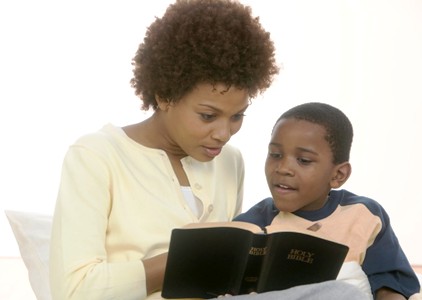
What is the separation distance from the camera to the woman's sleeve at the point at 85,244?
1557 millimetres

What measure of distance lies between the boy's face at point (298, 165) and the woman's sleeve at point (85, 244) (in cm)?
43

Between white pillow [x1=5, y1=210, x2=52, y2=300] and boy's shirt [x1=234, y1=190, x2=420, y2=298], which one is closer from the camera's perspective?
boy's shirt [x1=234, y1=190, x2=420, y2=298]

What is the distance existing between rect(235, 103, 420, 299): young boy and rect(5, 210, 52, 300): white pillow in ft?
2.02

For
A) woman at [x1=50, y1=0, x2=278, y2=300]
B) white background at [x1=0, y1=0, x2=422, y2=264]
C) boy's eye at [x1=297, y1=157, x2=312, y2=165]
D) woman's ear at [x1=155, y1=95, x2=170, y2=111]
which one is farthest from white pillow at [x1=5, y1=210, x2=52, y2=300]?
white background at [x1=0, y1=0, x2=422, y2=264]

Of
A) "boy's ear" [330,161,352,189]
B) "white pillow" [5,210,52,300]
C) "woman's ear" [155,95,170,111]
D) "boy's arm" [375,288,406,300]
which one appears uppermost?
"woman's ear" [155,95,170,111]

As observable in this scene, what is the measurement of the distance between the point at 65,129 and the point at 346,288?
3.01 meters

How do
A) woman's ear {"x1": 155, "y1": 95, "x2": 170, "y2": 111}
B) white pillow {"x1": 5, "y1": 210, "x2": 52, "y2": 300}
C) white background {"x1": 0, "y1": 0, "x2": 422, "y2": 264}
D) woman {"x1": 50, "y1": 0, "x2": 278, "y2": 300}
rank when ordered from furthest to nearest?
white background {"x1": 0, "y1": 0, "x2": 422, "y2": 264}
white pillow {"x1": 5, "y1": 210, "x2": 52, "y2": 300}
woman's ear {"x1": 155, "y1": 95, "x2": 170, "y2": 111}
woman {"x1": 50, "y1": 0, "x2": 278, "y2": 300}

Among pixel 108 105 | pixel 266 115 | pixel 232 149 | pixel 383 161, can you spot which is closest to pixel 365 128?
pixel 383 161

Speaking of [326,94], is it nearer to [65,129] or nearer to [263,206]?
[65,129]

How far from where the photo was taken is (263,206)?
1.95m

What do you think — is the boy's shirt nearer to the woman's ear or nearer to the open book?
the open book

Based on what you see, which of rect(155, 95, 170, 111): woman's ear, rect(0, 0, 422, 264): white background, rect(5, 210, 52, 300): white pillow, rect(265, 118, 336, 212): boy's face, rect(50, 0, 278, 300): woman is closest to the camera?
rect(50, 0, 278, 300): woman

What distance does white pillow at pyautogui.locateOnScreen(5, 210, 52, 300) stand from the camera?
7.06ft

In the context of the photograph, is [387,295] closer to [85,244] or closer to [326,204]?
[326,204]
